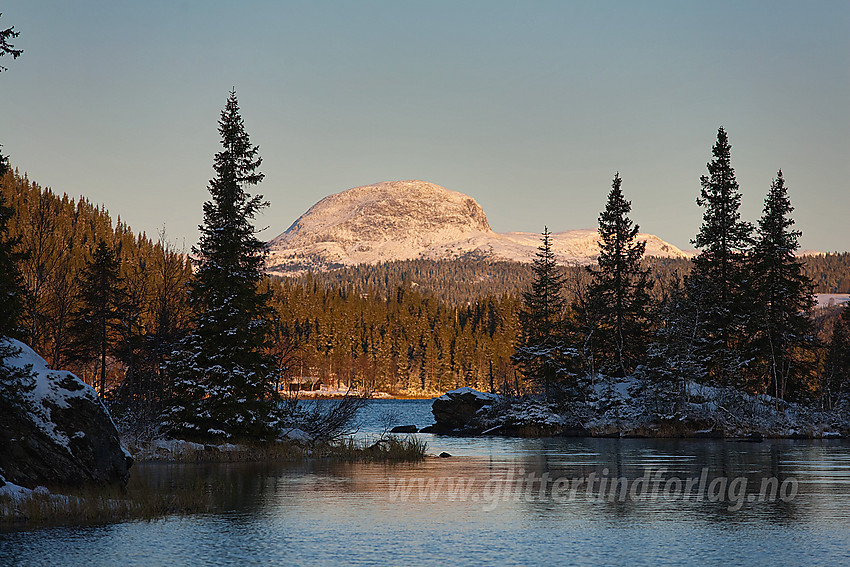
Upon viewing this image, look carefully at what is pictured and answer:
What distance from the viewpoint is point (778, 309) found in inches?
2544

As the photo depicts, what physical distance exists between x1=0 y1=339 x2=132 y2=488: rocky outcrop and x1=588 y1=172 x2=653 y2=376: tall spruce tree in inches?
2079

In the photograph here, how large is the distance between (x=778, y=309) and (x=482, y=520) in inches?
1991

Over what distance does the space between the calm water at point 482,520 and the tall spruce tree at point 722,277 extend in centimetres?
3005

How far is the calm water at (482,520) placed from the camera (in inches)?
646

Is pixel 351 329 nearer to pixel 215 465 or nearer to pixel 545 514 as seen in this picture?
pixel 215 465

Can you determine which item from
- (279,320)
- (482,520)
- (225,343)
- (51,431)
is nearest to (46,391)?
(51,431)

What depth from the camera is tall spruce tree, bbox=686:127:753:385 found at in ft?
214

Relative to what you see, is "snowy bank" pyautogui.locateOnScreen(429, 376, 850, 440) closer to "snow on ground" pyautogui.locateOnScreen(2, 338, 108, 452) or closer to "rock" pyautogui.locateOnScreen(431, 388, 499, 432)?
"rock" pyautogui.locateOnScreen(431, 388, 499, 432)

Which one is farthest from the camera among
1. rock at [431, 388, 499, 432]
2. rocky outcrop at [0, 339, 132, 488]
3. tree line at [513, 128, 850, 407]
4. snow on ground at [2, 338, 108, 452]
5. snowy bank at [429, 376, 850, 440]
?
rock at [431, 388, 499, 432]

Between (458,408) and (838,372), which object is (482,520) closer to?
(458,408)

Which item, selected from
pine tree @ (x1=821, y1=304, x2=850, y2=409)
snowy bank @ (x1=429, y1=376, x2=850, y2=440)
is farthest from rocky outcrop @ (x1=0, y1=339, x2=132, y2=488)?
pine tree @ (x1=821, y1=304, x2=850, y2=409)

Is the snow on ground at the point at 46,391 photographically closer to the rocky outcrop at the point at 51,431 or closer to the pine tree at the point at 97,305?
the rocky outcrop at the point at 51,431

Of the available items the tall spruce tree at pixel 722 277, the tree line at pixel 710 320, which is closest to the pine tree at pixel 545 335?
the tree line at pixel 710 320

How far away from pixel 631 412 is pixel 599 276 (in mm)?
13638
